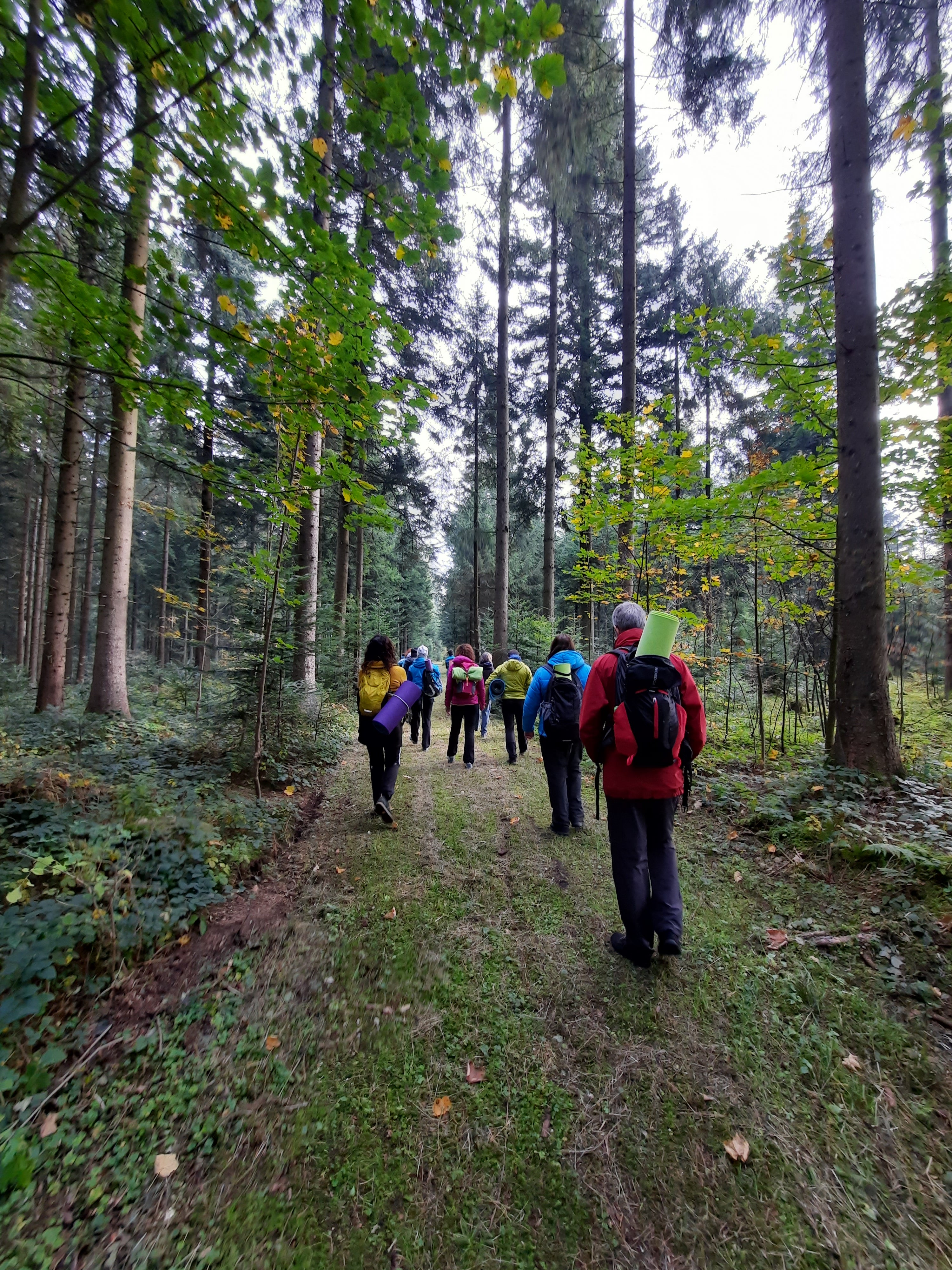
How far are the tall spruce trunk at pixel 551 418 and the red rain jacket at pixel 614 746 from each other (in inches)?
447

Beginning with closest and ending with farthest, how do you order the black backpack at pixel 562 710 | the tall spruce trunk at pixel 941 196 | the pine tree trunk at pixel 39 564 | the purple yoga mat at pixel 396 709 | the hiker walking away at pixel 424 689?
the tall spruce trunk at pixel 941 196 → the black backpack at pixel 562 710 → the purple yoga mat at pixel 396 709 → the hiker walking away at pixel 424 689 → the pine tree trunk at pixel 39 564

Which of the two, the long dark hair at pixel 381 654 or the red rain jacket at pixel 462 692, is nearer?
the long dark hair at pixel 381 654

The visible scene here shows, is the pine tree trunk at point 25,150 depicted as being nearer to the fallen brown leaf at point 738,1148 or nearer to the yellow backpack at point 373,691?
the yellow backpack at point 373,691

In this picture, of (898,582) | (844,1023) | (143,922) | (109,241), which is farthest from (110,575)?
(898,582)

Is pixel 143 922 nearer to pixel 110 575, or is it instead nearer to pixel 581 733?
pixel 581 733

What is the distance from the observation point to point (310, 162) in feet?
9.60

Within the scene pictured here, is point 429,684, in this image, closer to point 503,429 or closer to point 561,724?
point 561,724

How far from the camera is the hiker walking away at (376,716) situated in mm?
5289

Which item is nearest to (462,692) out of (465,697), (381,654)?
(465,697)

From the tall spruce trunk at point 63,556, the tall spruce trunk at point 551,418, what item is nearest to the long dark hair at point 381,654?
the tall spruce trunk at point 63,556

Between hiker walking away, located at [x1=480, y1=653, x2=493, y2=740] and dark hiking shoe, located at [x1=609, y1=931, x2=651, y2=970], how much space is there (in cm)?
672

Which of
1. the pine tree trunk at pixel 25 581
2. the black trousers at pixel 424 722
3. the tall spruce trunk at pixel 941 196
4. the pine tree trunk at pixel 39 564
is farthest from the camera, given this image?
the pine tree trunk at pixel 25 581

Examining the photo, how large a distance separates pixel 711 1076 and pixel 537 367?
64.4 feet

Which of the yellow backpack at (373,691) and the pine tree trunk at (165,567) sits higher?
the pine tree trunk at (165,567)
